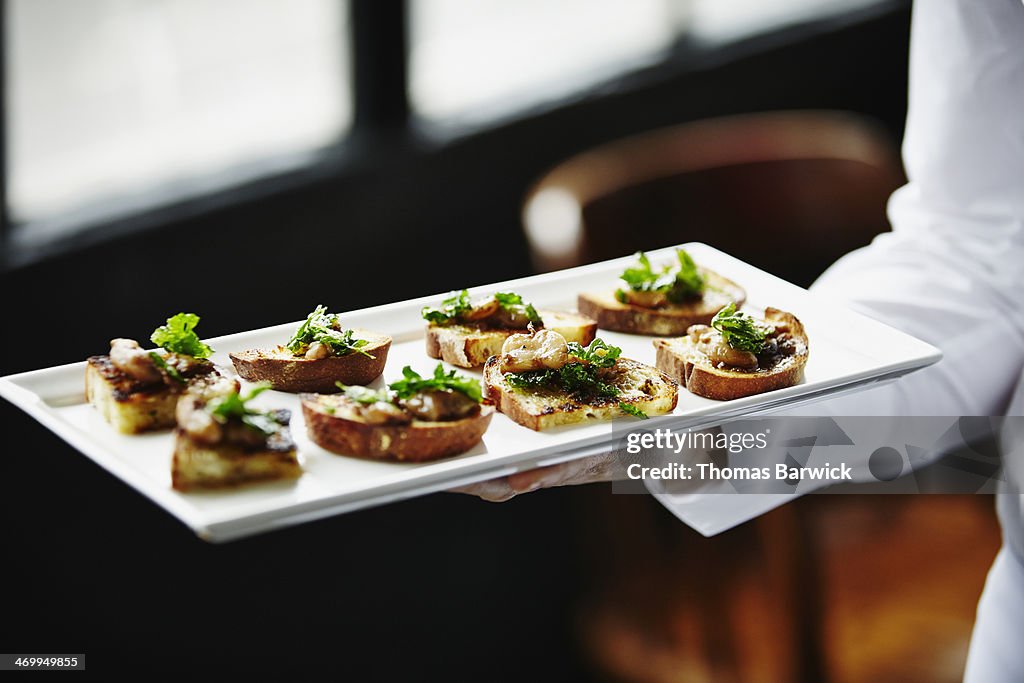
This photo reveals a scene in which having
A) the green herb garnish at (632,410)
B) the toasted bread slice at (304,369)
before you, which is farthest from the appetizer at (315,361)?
the green herb garnish at (632,410)

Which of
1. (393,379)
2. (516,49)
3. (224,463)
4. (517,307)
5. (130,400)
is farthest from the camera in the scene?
(516,49)

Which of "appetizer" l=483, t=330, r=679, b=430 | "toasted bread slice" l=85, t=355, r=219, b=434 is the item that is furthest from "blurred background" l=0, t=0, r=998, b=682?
"toasted bread slice" l=85, t=355, r=219, b=434

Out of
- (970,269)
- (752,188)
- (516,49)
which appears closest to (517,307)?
(970,269)

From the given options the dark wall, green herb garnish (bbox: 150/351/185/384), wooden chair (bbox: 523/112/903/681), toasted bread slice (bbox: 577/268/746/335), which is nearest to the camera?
green herb garnish (bbox: 150/351/185/384)

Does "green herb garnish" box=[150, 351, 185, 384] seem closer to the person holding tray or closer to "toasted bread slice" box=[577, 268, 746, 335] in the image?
"toasted bread slice" box=[577, 268, 746, 335]

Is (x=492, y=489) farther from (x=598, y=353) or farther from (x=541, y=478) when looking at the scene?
(x=598, y=353)

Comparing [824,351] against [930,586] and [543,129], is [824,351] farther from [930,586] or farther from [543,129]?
[543,129]
